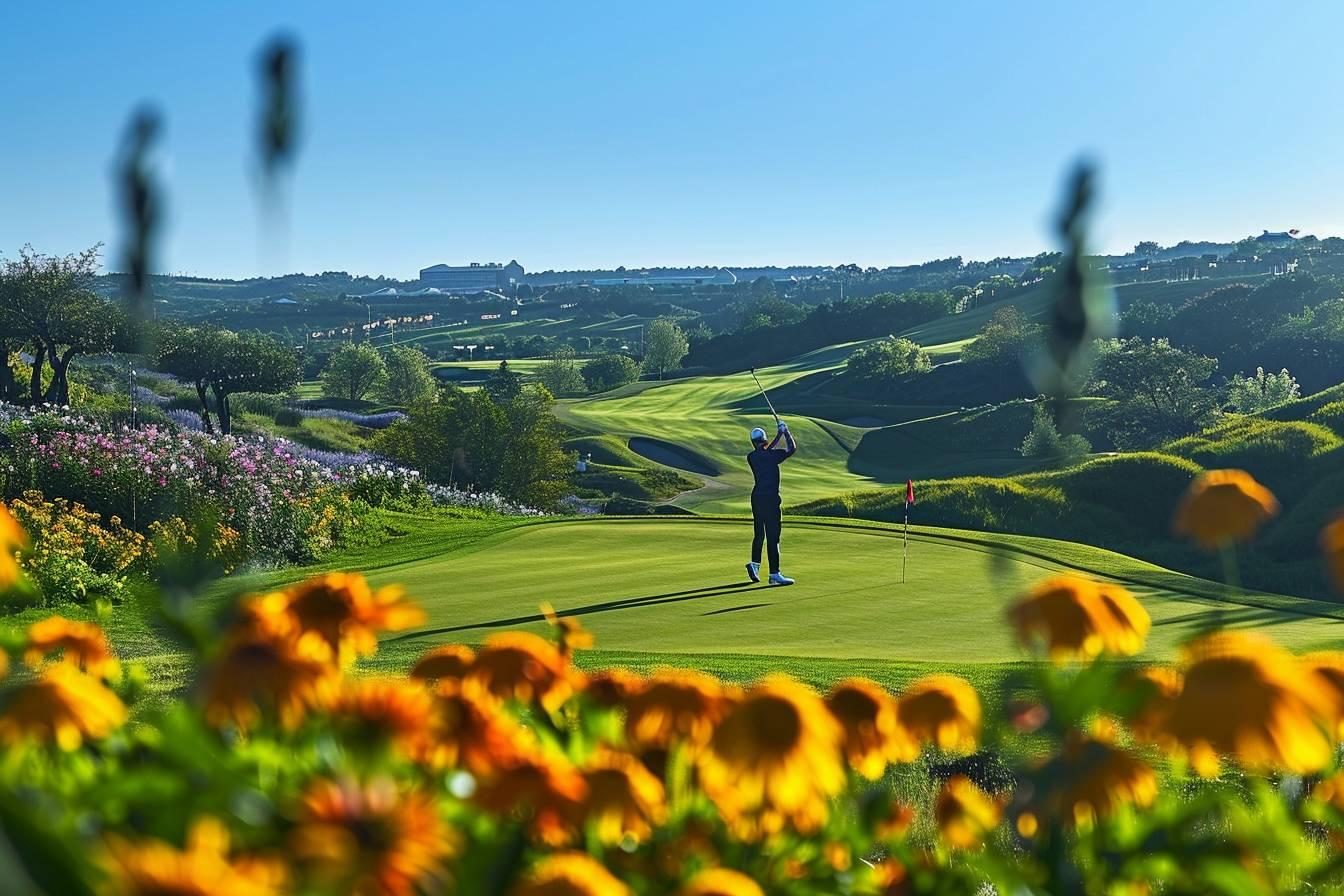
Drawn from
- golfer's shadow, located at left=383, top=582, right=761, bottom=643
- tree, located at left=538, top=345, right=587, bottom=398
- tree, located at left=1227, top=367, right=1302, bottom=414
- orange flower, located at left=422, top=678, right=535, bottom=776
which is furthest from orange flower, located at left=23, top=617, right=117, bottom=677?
tree, located at left=538, top=345, right=587, bottom=398

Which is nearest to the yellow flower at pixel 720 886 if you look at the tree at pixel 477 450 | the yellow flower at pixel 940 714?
the yellow flower at pixel 940 714

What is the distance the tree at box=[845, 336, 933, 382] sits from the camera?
84.9 metres

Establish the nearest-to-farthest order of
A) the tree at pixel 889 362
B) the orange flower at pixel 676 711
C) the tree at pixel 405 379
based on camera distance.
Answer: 1. the orange flower at pixel 676 711
2. the tree at pixel 405 379
3. the tree at pixel 889 362

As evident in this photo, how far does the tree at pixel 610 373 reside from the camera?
95.8m

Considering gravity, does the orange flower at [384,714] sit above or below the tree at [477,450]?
above

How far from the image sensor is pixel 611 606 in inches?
449

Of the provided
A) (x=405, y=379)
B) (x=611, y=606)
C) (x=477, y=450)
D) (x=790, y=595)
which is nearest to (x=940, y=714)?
(x=611, y=606)

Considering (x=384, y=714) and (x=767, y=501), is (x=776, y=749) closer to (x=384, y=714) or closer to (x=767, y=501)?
(x=384, y=714)

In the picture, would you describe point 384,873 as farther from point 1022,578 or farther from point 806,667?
point 1022,578

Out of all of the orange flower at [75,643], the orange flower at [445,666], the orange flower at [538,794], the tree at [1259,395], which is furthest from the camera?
the tree at [1259,395]

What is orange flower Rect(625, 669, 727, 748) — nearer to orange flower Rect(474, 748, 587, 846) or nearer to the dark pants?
orange flower Rect(474, 748, 587, 846)

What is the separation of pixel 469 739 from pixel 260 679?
43 cm

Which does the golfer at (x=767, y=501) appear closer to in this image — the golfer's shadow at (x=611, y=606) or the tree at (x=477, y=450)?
the golfer's shadow at (x=611, y=606)

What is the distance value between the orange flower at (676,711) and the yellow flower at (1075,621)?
0.55 m
